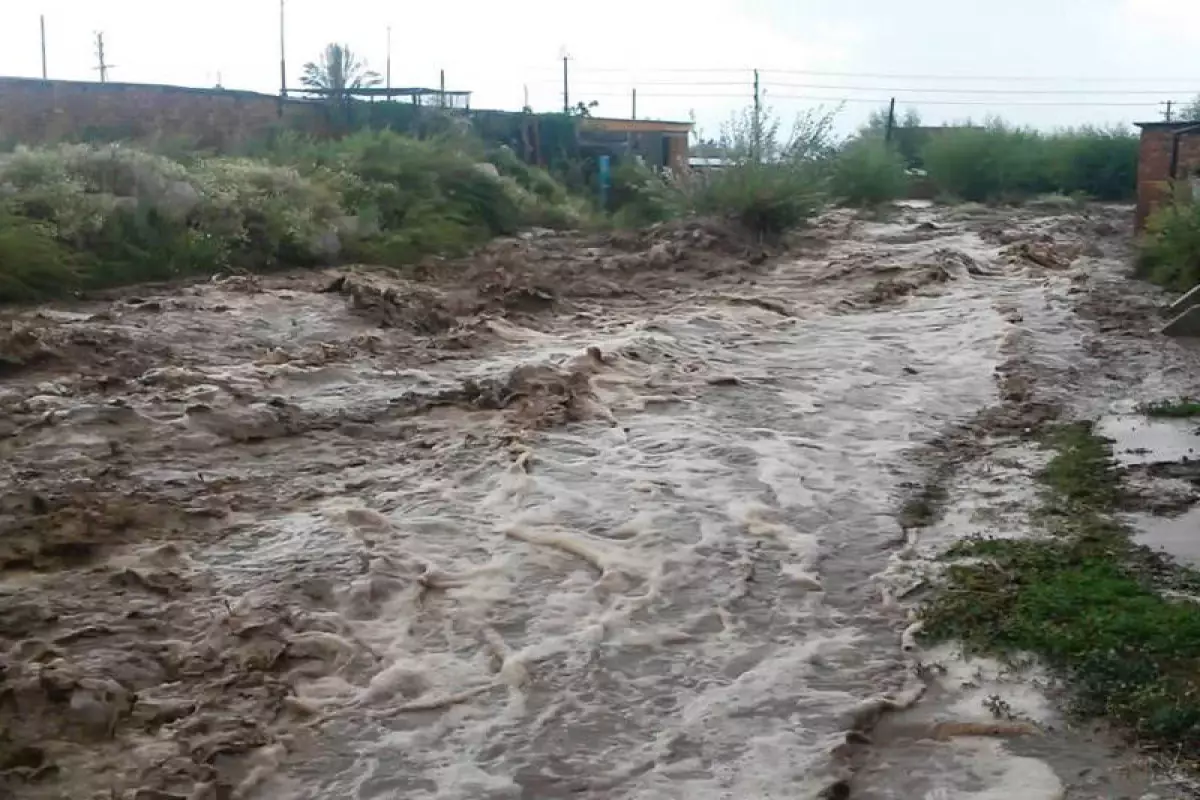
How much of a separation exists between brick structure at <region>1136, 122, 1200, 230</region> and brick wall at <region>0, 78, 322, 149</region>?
45.1ft

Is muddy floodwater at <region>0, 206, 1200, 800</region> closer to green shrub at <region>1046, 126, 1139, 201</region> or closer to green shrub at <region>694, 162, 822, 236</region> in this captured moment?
green shrub at <region>694, 162, 822, 236</region>

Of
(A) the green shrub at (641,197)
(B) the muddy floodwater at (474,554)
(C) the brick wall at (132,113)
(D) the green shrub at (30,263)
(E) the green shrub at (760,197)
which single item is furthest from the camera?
(A) the green shrub at (641,197)

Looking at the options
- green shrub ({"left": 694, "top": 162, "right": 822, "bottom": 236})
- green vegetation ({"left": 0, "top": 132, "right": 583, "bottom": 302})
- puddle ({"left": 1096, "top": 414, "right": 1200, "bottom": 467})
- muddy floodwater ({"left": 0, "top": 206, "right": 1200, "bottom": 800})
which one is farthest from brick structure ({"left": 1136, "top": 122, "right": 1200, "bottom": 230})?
puddle ({"left": 1096, "top": 414, "right": 1200, "bottom": 467})

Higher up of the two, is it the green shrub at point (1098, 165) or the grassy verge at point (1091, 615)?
the green shrub at point (1098, 165)

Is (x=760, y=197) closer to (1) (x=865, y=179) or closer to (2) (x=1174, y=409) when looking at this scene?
(1) (x=865, y=179)

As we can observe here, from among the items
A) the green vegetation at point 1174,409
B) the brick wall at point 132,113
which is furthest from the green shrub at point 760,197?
the green vegetation at point 1174,409

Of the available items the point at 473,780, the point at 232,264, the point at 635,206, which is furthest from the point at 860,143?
the point at 473,780

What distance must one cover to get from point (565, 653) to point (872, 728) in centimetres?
124

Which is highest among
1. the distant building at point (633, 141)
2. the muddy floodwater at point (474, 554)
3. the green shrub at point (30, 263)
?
the distant building at point (633, 141)

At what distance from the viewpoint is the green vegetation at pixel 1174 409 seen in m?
8.45

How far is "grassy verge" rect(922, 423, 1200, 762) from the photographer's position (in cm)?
439

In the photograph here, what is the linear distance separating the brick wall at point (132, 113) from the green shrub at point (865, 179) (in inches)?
434

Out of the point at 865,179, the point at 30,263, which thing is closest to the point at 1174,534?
the point at 30,263

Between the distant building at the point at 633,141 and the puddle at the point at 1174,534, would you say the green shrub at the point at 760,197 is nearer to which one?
the distant building at the point at 633,141
